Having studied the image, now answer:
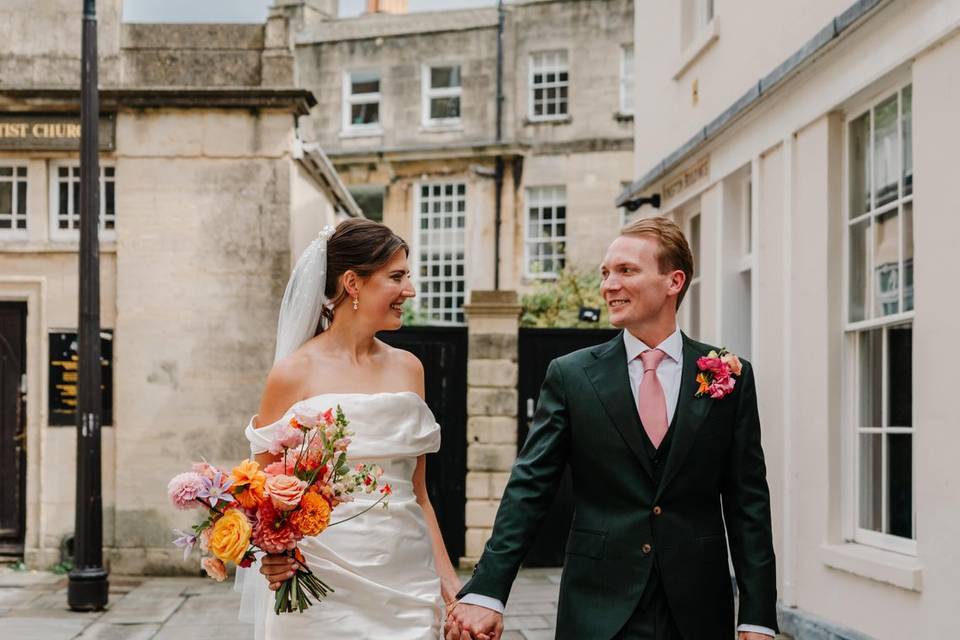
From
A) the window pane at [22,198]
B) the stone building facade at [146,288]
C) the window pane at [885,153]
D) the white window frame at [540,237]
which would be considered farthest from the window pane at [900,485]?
the white window frame at [540,237]

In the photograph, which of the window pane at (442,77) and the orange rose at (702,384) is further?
the window pane at (442,77)

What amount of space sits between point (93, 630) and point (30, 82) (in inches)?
229

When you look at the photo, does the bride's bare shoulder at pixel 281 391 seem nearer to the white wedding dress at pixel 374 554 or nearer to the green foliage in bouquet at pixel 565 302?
the white wedding dress at pixel 374 554

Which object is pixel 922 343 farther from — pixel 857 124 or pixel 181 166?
pixel 181 166

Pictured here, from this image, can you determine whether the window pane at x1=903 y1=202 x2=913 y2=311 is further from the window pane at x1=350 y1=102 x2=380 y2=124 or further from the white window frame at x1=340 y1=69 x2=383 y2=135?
the window pane at x1=350 y1=102 x2=380 y2=124

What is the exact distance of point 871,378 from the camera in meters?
7.54

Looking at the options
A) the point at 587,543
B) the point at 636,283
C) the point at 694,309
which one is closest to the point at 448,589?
the point at 587,543

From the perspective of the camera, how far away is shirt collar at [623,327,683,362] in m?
4.03

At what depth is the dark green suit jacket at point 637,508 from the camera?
378cm

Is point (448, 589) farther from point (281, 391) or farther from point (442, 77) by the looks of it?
point (442, 77)

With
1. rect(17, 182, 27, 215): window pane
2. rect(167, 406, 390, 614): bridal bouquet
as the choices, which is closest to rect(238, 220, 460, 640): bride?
rect(167, 406, 390, 614): bridal bouquet

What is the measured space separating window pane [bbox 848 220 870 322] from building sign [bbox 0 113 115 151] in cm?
732

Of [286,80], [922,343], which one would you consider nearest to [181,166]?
[286,80]

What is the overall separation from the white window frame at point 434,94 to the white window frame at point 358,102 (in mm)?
1018
